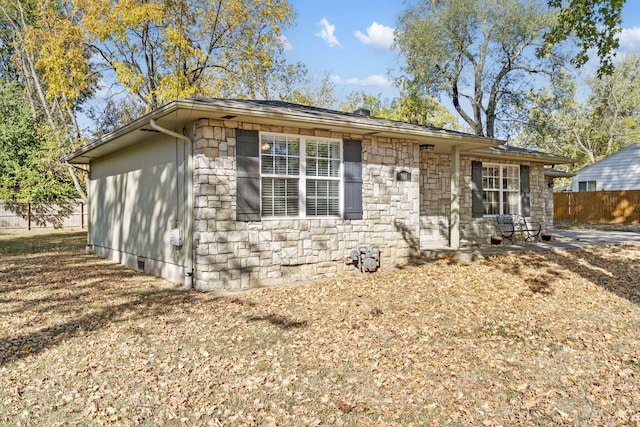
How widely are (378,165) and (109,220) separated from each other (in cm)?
677

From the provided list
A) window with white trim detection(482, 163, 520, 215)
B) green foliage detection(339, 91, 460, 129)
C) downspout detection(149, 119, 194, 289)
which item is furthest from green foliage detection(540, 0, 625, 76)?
green foliage detection(339, 91, 460, 129)

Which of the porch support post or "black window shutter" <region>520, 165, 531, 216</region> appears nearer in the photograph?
the porch support post

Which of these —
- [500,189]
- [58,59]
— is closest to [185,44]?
[58,59]

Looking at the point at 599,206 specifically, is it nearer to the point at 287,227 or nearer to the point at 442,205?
the point at 442,205

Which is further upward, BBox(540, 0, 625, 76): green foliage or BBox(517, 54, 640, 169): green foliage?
BBox(517, 54, 640, 169): green foliage

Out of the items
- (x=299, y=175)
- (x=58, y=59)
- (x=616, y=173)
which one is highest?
(x=58, y=59)

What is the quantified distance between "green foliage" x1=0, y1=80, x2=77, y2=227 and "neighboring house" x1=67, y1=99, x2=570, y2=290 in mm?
12200

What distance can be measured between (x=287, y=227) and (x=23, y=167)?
19046mm

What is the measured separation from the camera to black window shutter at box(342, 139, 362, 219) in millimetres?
7914

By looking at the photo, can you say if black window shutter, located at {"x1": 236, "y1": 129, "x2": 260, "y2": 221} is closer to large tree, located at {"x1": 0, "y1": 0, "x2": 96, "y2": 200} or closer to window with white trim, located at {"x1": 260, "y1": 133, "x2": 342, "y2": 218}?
window with white trim, located at {"x1": 260, "y1": 133, "x2": 342, "y2": 218}

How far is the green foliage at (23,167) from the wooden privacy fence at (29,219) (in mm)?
302

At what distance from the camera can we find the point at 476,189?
11.5 metres

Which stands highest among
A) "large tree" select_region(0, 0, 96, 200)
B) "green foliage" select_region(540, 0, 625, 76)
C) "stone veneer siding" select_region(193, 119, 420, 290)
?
"large tree" select_region(0, 0, 96, 200)

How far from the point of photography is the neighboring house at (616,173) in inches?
902
